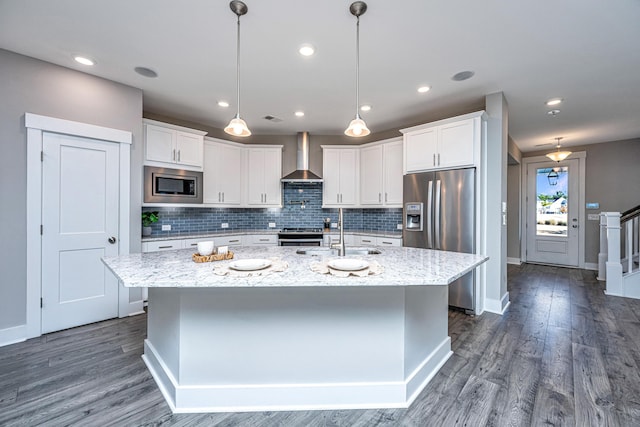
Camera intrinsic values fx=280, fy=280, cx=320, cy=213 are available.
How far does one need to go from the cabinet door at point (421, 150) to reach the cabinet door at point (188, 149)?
293 centimetres

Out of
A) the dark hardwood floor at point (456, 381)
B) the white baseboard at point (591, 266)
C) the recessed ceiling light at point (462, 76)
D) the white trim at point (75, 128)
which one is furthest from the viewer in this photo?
the white baseboard at point (591, 266)

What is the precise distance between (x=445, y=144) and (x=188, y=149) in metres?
3.42

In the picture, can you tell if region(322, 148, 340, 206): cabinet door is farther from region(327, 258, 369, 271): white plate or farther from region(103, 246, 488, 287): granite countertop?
region(327, 258, 369, 271): white plate

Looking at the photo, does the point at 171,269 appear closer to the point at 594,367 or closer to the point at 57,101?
the point at 57,101

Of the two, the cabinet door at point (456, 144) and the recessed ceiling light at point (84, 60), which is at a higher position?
the recessed ceiling light at point (84, 60)

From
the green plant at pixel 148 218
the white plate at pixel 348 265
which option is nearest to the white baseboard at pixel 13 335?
the green plant at pixel 148 218

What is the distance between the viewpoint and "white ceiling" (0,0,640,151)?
76.6 inches

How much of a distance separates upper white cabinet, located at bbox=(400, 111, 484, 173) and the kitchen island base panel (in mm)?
2306

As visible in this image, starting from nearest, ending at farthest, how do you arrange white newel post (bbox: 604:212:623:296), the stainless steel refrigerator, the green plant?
the stainless steel refrigerator, the green plant, white newel post (bbox: 604:212:623:296)

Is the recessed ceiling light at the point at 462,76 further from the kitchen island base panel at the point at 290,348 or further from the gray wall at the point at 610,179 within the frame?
the gray wall at the point at 610,179

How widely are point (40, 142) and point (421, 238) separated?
4.17 meters

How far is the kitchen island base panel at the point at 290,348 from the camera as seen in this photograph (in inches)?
65.9

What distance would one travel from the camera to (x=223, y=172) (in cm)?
448

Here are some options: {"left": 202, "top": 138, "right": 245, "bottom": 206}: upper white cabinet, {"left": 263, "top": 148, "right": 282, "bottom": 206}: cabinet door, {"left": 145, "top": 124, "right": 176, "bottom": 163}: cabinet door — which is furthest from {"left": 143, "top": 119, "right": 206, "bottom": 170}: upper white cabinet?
{"left": 263, "top": 148, "right": 282, "bottom": 206}: cabinet door
